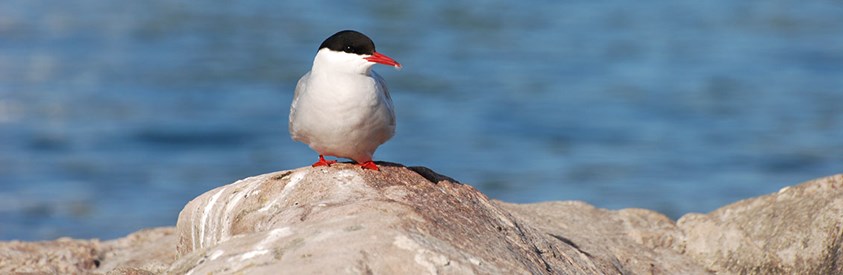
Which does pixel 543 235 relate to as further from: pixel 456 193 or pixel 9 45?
pixel 9 45

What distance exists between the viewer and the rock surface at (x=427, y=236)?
15.5ft

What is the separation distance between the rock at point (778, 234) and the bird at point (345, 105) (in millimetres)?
2016

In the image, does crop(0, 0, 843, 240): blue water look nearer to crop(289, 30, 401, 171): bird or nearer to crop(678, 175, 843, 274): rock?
crop(678, 175, 843, 274): rock

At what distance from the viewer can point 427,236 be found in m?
4.91

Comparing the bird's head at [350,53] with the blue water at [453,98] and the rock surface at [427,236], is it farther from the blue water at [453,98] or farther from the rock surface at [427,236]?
the blue water at [453,98]

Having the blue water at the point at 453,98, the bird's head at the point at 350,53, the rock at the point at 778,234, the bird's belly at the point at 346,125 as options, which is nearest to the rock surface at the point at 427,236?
the rock at the point at 778,234

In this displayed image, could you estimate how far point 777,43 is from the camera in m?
21.1

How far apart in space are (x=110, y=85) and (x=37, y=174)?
4.31 meters

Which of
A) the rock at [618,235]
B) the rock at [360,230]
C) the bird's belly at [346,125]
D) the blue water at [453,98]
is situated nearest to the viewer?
the rock at [360,230]

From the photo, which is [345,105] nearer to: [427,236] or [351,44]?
[351,44]

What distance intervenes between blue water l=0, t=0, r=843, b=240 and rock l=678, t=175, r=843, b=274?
620 cm

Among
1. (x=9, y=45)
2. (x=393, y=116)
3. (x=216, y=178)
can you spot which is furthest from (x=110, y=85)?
(x=393, y=116)

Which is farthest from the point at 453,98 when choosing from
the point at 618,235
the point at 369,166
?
the point at 369,166

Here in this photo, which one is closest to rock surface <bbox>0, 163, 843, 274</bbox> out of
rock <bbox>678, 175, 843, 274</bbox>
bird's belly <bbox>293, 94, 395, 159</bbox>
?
rock <bbox>678, 175, 843, 274</bbox>
